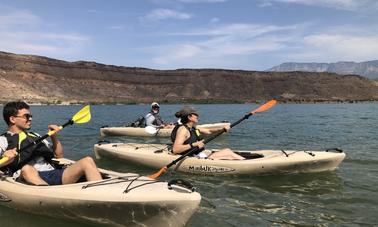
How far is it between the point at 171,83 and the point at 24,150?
110213mm

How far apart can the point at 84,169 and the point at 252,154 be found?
5.14 m

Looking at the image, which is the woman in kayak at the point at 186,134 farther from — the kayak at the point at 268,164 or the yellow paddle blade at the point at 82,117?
the yellow paddle blade at the point at 82,117

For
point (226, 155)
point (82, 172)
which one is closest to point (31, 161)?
point (82, 172)

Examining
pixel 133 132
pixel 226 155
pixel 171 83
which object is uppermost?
pixel 171 83

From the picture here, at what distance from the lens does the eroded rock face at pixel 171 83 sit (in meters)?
98.7

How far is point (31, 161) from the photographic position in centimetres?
676

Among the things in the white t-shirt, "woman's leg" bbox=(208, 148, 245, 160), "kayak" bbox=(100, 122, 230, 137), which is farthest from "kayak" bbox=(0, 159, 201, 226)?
"kayak" bbox=(100, 122, 230, 137)

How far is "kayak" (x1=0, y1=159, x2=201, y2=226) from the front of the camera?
550 centimetres

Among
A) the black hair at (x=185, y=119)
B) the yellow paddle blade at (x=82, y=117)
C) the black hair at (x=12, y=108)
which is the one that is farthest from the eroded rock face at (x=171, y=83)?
the black hair at (x=12, y=108)

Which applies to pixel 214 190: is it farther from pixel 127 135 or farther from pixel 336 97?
pixel 336 97

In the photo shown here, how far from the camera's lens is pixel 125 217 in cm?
565

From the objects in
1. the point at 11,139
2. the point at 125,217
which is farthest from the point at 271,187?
the point at 11,139

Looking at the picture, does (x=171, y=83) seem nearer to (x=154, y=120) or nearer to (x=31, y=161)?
(x=154, y=120)

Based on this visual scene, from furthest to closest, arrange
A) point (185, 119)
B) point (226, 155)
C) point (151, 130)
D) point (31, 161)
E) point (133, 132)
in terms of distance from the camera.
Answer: point (133, 132) < point (151, 130) < point (226, 155) < point (185, 119) < point (31, 161)
